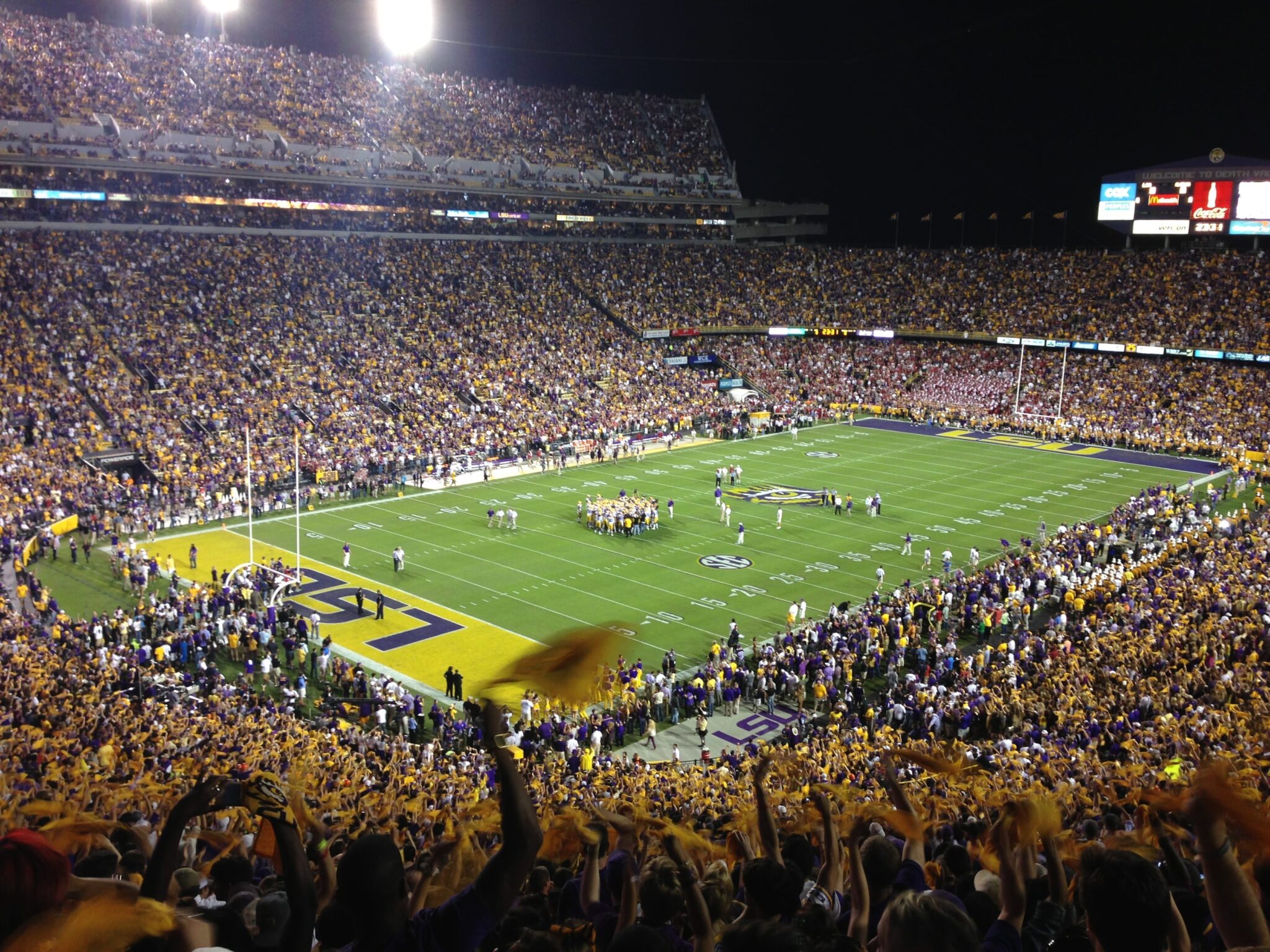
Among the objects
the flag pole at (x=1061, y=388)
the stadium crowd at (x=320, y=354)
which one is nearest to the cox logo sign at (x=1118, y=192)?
the flag pole at (x=1061, y=388)

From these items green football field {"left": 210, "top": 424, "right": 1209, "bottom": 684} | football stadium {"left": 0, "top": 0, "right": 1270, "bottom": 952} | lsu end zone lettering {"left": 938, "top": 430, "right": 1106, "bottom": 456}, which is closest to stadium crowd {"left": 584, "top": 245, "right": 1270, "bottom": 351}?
football stadium {"left": 0, "top": 0, "right": 1270, "bottom": 952}

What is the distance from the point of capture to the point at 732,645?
23875 millimetres

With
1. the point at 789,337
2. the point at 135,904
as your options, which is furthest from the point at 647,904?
the point at 789,337

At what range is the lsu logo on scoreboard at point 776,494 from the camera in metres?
40.4

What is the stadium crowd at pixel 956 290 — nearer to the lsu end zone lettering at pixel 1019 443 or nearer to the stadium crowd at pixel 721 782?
the lsu end zone lettering at pixel 1019 443

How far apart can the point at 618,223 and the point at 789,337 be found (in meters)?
15.1

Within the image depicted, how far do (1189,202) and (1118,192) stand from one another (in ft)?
13.2

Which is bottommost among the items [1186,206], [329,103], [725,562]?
[725,562]

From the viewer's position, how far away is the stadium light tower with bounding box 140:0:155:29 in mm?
64500

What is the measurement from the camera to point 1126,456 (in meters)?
50.9

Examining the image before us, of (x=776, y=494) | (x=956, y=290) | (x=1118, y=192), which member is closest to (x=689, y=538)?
(x=776, y=494)

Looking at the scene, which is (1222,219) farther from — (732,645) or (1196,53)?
(732,645)

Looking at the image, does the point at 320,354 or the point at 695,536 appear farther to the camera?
the point at 320,354

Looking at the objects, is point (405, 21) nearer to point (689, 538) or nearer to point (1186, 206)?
point (1186, 206)
